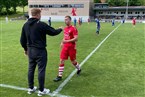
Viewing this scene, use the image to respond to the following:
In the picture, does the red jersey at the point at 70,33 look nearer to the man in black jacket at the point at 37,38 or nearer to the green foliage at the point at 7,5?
the man in black jacket at the point at 37,38

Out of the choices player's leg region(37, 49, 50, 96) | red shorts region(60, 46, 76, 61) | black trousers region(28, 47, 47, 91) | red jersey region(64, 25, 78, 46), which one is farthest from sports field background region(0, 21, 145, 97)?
red jersey region(64, 25, 78, 46)

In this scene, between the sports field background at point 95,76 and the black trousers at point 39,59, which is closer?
the black trousers at point 39,59

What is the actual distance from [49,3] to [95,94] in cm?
8359

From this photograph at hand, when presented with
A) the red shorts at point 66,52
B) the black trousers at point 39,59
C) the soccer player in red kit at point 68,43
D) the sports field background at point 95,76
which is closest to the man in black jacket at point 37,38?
the black trousers at point 39,59

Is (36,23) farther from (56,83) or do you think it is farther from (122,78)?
(122,78)

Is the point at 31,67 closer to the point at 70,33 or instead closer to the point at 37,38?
the point at 37,38

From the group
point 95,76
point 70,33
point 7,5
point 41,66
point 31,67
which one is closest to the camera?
point 41,66

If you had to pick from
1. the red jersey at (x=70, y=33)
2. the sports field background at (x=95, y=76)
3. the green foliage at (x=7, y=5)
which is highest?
the red jersey at (x=70, y=33)

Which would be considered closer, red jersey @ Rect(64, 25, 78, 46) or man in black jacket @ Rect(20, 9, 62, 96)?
man in black jacket @ Rect(20, 9, 62, 96)

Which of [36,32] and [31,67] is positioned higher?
[36,32]

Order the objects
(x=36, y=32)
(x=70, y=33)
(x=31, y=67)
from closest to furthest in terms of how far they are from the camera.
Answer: (x=36, y=32), (x=31, y=67), (x=70, y=33)

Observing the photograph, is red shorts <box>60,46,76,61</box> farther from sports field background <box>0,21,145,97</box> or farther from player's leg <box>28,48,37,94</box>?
player's leg <box>28,48,37,94</box>

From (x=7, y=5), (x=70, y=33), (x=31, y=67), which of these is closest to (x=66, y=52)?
(x=70, y=33)

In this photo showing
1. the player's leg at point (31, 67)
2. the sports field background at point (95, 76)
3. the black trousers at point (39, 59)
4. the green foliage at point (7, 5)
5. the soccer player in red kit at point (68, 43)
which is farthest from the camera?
the green foliage at point (7, 5)
